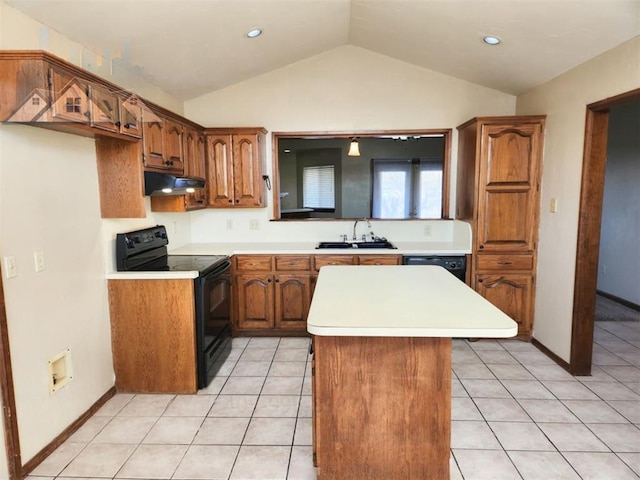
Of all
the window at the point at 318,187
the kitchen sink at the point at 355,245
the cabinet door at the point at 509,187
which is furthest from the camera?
the window at the point at 318,187

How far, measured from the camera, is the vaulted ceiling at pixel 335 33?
231 cm

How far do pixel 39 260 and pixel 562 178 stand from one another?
12.1 feet

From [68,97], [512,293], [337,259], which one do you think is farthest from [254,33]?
[512,293]

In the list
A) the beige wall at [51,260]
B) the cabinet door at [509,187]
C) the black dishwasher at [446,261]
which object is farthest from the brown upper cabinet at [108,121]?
the cabinet door at [509,187]

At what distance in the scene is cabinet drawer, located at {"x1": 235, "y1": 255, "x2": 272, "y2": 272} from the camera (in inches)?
149

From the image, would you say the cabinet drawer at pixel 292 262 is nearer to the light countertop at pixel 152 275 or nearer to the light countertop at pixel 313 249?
the light countertop at pixel 313 249

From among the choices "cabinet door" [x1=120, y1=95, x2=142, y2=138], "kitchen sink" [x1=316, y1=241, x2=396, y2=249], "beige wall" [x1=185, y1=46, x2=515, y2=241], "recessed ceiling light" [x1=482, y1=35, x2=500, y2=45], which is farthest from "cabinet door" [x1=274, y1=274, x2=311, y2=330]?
"recessed ceiling light" [x1=482, y1=35, x2=500, y2=45]

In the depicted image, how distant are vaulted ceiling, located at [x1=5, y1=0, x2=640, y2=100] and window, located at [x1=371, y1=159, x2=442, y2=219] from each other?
66.4 inches

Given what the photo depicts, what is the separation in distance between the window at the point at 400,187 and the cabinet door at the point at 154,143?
132 inches

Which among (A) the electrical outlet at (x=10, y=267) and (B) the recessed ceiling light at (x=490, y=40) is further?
(B) the recessed ceiling light at (x=490, y=40)

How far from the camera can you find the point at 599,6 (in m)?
2.24

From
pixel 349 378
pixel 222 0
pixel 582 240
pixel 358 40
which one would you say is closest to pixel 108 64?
pixel 222 0

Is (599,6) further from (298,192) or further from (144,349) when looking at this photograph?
(298,192)

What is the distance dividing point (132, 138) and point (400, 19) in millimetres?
2175
